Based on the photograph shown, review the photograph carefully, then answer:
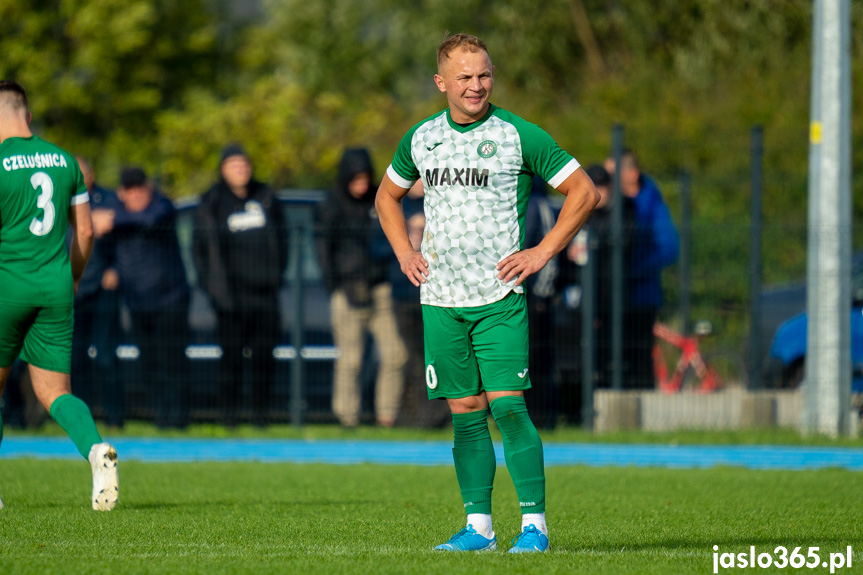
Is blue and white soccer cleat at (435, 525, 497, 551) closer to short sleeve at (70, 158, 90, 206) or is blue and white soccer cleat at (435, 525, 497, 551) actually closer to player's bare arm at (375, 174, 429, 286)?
player's bare arm at (375, 174, 429, 286)

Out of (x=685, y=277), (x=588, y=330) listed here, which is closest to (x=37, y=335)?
(x=588, y=330)

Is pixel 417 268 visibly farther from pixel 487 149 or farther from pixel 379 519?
pixel 379 519

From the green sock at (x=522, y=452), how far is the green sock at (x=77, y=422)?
2623 mm

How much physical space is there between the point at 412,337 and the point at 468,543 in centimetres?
717

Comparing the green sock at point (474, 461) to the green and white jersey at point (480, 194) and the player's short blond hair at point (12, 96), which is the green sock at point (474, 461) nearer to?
the green and white jersey at point (480, 194)

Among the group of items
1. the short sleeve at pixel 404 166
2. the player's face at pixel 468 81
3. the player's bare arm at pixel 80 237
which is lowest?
the player's bare arm at pixel 80 237

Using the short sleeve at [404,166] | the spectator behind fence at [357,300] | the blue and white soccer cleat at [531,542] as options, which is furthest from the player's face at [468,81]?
the spectator behind fence at [357,300]

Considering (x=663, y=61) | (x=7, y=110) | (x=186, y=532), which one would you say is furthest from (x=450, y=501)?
(x=663, y=61)

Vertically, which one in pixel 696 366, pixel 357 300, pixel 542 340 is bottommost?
pixel 696 366

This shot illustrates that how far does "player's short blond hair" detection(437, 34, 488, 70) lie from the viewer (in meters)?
5.87

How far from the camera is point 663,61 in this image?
3350 cm

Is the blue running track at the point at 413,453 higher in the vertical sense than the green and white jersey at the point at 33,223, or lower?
lower

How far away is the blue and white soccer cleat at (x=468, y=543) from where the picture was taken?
5.90 metres

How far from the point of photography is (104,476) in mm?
7328
